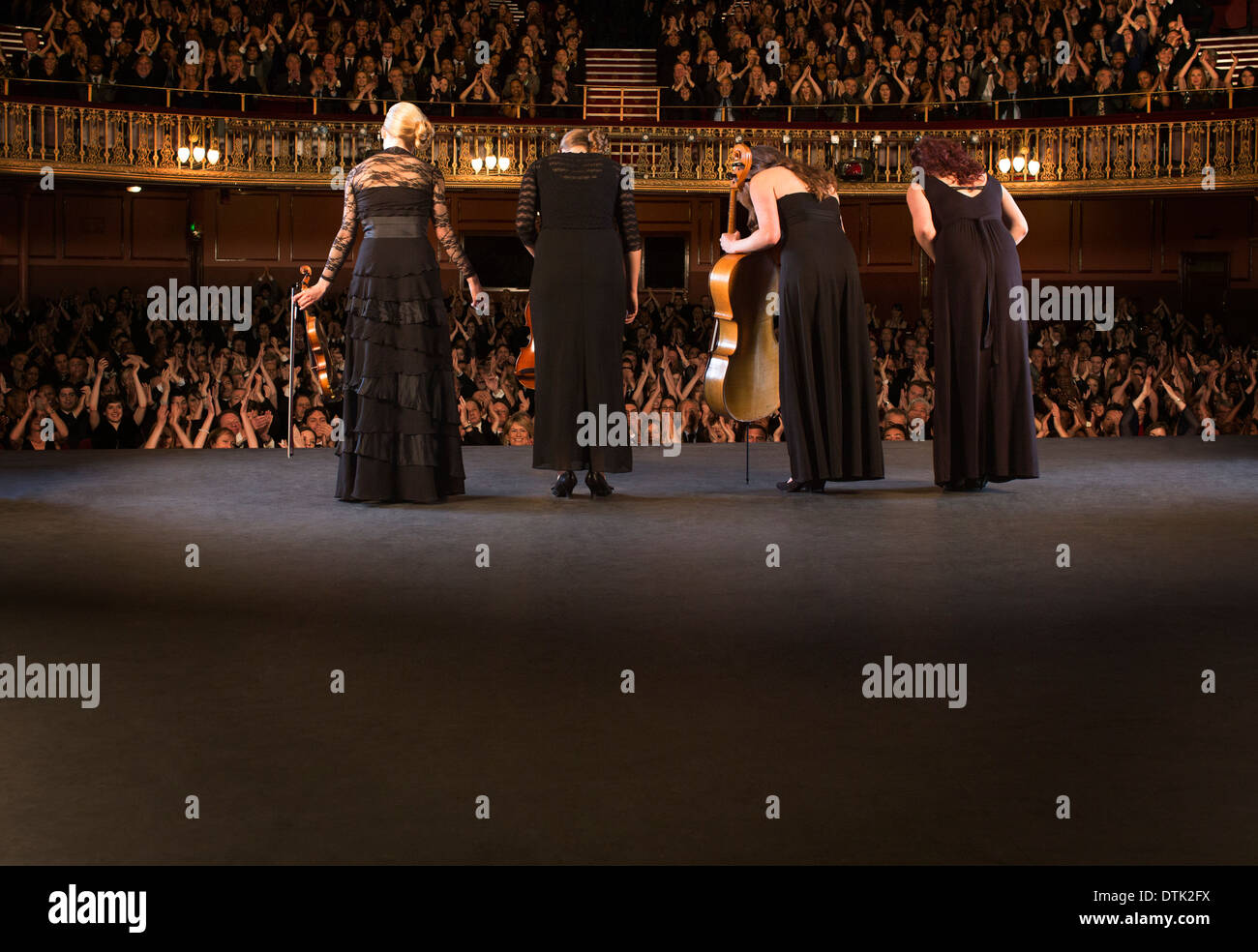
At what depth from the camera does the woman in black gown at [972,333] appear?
6.76 meters

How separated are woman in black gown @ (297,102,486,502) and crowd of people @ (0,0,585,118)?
11.8 meters

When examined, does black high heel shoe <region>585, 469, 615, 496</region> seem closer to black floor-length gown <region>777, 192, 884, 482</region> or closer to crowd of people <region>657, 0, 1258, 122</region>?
black floor-length gown <region>777, 192, 884, 482</region>

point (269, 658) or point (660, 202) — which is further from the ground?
point (660, 202)

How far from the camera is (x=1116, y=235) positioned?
20.6 meters

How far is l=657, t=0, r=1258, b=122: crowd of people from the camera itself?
1788cm

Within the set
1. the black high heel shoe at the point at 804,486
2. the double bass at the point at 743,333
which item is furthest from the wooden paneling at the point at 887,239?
the black high heel shoe at the point at 804,486

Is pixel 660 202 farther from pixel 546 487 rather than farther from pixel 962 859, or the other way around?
pixel 962 859

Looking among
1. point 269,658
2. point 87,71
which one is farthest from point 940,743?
point 87,71

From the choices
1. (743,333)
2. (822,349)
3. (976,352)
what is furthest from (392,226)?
(976,352)

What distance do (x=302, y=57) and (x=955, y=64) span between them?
8098 millimetres

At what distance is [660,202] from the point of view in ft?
69.5

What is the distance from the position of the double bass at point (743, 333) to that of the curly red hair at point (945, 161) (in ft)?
2.62

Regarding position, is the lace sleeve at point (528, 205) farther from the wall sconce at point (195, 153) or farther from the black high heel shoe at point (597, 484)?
the wall sconce at point (195, 153)
